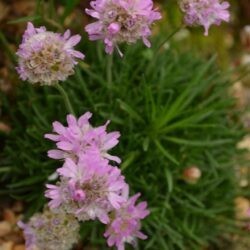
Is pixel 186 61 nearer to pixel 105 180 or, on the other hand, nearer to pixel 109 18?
pixel 109 18

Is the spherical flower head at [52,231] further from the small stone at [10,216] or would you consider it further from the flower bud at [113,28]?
the flower bud at [113,28]

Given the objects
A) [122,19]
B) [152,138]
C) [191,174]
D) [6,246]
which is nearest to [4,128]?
[6,246]

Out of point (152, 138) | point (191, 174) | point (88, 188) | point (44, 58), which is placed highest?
point (44, 58)

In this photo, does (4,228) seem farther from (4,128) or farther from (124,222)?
(124,222)

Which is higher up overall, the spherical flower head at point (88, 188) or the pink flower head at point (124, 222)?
the spherical flower head at point (88, 188)

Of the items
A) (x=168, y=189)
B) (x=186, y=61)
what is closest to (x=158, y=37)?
(x=186, y=61)

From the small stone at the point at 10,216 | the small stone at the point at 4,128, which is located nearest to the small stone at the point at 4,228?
the small stone at the point at 10,216

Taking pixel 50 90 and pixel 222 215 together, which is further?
pixel 222 215
